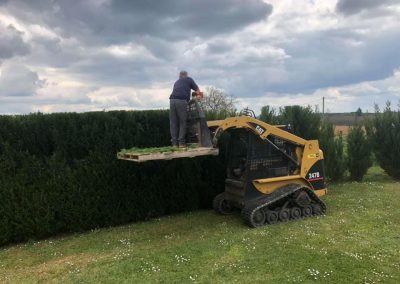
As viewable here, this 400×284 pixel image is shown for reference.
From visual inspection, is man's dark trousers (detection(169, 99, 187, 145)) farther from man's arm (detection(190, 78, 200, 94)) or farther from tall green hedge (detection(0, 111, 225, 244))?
tall green hedge (detection(0, 111, 225, 244))

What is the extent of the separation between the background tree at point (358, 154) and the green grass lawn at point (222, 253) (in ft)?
16.8

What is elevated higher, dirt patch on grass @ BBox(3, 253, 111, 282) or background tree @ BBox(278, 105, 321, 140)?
background tree @ BBox(278, 105, 321, 140)

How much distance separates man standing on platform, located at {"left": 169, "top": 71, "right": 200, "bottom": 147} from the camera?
9156 millimetres

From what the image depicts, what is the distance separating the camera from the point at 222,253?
24.6 feet

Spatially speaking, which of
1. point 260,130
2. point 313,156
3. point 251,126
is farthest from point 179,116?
point 313,156

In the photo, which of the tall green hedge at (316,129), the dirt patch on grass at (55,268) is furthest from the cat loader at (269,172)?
the tall green hedge at (316,129)

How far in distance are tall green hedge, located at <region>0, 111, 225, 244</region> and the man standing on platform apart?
62.6 inches

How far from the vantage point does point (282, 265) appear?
679cm

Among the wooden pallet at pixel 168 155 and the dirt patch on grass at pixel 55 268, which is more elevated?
the wooden pallet at pixel 168 155

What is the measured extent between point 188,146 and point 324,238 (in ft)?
10.5

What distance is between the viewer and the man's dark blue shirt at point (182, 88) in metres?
9.17

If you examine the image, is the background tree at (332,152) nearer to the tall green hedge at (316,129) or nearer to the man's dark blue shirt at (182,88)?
the tall green hedge at (316,129)

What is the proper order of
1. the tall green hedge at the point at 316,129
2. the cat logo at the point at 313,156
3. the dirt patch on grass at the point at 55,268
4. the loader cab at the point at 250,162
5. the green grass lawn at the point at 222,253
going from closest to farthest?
the green grass lawn at the point at 222,253, the dirt patch on grass at the point at 55,268, the loader cab at the point at 250,162, the cat logo at the point at 313,156, the tall green hedge at the point at 316,129

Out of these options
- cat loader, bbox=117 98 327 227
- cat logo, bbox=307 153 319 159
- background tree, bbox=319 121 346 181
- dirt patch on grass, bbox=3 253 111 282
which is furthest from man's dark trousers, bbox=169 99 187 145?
background tree, bbox=319 121 346 181
